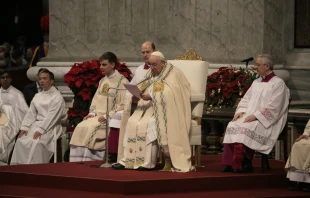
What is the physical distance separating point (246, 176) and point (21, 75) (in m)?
7.53

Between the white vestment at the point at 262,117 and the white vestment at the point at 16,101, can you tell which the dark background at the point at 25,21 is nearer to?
the white vestment at the point at 16,101

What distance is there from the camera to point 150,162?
12.9 meters

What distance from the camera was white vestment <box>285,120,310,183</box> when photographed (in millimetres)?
12484

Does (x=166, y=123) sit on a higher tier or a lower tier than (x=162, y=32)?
lower

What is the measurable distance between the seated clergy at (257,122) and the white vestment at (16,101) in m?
3.78

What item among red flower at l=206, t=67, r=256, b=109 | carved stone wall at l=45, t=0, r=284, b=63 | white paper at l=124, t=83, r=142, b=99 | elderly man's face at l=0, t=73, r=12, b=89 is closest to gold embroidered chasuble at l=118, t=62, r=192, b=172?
white paper at l=124, t=83, r=142, b=99

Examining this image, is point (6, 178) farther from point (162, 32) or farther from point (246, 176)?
point (162, 32)

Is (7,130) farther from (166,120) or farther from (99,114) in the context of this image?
(166,120)

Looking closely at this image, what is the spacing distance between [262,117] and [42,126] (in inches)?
127

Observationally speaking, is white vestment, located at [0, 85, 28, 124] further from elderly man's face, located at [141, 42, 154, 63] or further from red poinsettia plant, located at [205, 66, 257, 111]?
elderly man's face, located at [141, 42, 154, 63]

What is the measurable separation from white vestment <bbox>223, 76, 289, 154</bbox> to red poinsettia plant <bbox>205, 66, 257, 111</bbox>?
1.28 meters

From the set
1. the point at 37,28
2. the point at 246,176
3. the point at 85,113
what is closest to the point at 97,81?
the point at 85,113

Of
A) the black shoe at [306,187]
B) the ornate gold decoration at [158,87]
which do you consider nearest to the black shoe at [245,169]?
the black shoe at [306,187]

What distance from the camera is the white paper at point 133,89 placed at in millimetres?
12742
